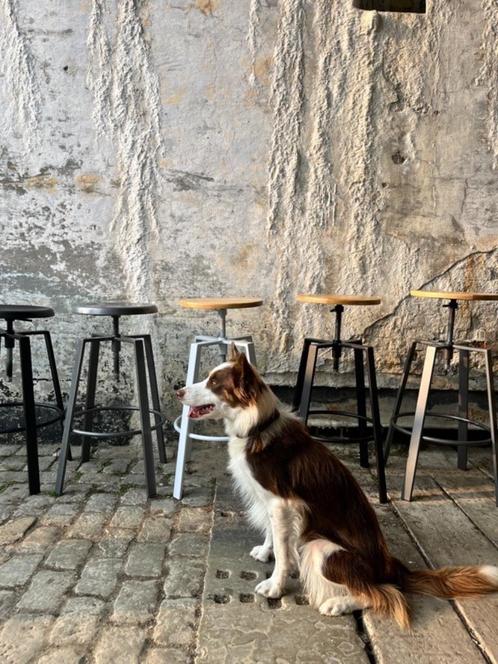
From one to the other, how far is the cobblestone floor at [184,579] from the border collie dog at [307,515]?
0.31 feet

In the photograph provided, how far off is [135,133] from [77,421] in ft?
7.12

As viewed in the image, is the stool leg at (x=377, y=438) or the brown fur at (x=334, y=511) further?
the stool leg at (x=377, y=438)

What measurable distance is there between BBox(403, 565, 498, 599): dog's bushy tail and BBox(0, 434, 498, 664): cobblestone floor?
3.3 inches

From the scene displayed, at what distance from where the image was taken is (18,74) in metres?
3.57

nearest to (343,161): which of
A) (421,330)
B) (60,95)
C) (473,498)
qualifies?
(421,330)

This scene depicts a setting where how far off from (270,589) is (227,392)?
32.1 inches

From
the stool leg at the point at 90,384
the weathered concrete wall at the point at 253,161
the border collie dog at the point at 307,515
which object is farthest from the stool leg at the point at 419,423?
the stool leg at the point at 90,384

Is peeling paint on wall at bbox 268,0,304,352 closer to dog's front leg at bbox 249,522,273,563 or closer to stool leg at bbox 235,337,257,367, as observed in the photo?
stool leg at bbox 235,337,257,367

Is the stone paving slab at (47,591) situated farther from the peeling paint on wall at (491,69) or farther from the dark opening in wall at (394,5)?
the dark opening in wall at (394,5)

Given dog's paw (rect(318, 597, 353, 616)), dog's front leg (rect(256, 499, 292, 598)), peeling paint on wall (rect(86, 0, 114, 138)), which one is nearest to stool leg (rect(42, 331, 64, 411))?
peeling paint on wall (rect(86, 0, 114, 138))

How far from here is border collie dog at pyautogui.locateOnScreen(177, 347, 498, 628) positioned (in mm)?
1926

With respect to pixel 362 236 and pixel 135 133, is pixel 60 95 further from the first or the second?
pixel 362 236

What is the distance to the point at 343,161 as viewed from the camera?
12.0 ft

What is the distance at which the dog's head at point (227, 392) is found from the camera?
217cm
